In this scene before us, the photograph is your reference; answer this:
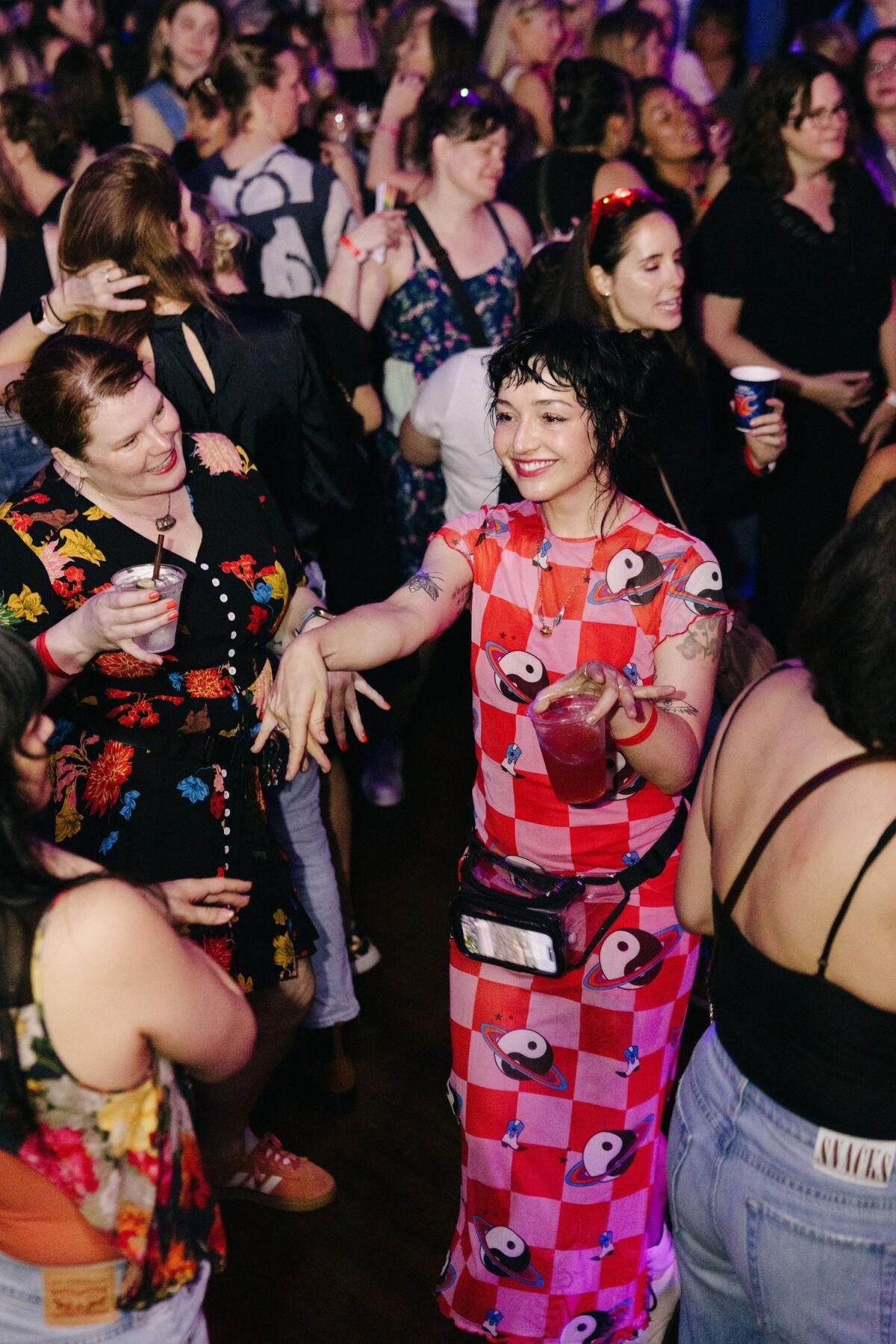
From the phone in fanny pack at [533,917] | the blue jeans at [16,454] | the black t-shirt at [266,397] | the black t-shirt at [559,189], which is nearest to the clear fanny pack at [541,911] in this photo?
the phone in fanny pack at [533,917]

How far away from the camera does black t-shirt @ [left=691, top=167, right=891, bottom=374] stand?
3754mm

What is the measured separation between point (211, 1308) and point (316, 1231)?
25 cm

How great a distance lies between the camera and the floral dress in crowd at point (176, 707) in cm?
219

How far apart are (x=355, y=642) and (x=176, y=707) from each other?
47 centimetres

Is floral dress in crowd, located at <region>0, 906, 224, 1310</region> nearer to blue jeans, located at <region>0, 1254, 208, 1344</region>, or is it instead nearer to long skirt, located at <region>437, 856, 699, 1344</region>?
blue jeans, located at <region>0, 1254, 208, 1344</region>

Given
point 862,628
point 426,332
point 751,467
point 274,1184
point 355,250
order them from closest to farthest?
point 862,628, point 274,1184, point 751,467, point 355,250, point 426,332

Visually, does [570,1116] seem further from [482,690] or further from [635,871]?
[482,690]

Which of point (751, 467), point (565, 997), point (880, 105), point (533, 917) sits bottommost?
point (565, 997)

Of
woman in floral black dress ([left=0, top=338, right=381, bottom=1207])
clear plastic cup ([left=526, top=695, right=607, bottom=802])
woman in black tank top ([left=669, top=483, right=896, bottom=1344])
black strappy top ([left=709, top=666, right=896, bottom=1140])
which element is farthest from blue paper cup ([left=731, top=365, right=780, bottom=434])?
black strappy top ([left=709, top=666, right=896, bottom=1140])

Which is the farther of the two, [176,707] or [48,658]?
[176,707]

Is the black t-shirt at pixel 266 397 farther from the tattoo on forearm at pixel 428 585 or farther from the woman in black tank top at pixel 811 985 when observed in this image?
the woman in black tank top at pixel 811 985

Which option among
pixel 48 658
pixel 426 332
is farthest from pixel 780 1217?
pixel 426 332

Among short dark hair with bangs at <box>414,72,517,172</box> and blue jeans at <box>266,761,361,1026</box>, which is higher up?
short dark hair with bangs at <box>414,72,517,172</box>

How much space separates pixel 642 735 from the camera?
1788 millimetres
